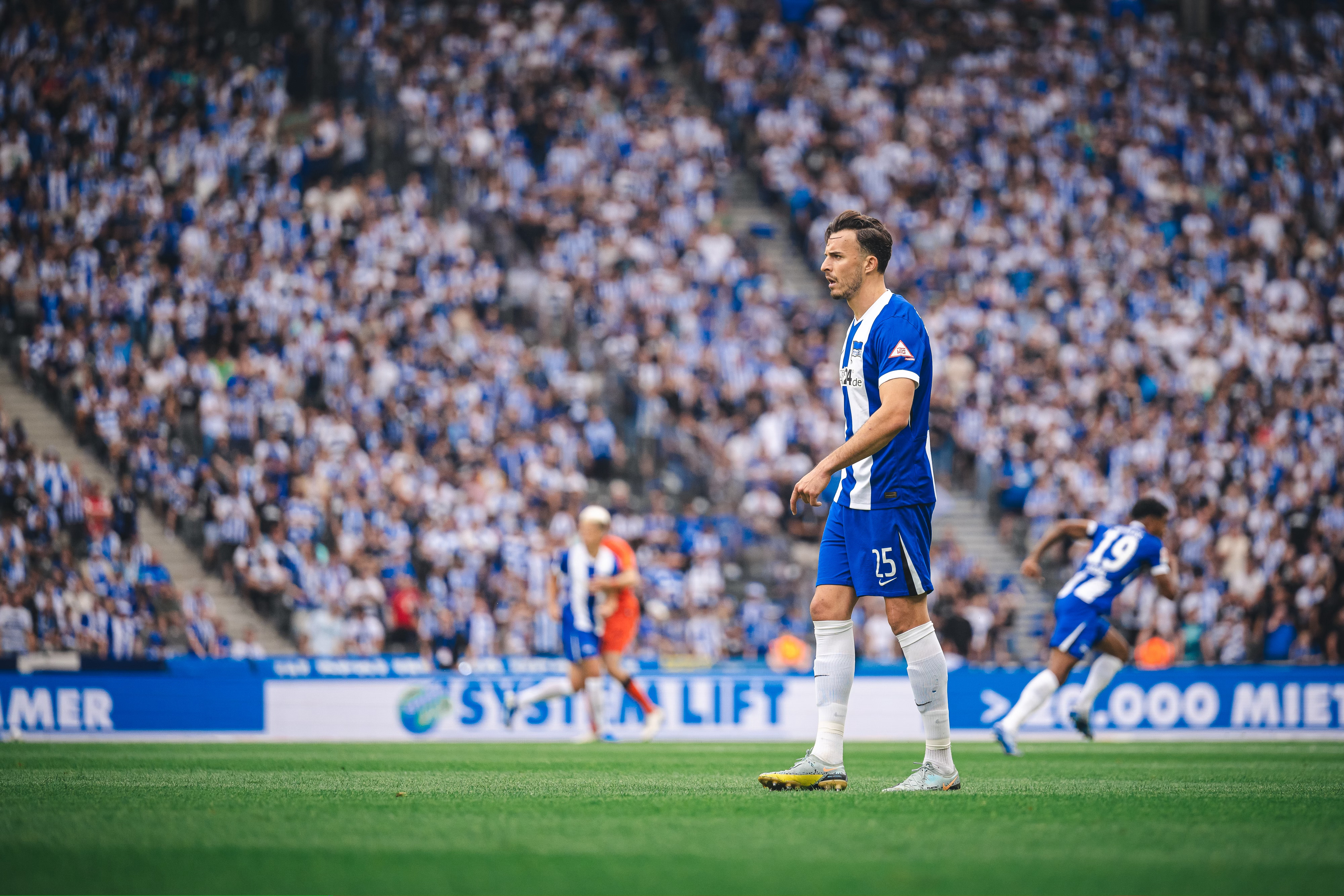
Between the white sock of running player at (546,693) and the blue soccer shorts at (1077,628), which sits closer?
the blue soccer shorts at (1077,628)

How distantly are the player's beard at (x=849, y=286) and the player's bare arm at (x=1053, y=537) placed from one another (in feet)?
17.1

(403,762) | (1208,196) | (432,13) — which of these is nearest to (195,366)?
(432,13)

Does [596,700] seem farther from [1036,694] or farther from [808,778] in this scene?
[808,778]

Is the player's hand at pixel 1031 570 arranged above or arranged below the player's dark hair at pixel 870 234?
below

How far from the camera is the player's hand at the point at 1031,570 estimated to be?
1189 cm

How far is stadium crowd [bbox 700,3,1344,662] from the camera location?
23.4m

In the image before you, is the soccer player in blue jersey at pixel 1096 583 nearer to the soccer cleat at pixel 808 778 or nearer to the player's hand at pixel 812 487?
the soccer cleat at pixel 808 778


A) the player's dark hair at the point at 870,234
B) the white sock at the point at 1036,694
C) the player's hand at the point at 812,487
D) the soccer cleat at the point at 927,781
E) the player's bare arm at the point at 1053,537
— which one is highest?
the player's dark hair at the point at 870,234

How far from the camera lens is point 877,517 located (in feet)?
23.4

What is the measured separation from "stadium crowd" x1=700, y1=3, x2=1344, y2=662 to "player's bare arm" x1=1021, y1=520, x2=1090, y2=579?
9.82 meters

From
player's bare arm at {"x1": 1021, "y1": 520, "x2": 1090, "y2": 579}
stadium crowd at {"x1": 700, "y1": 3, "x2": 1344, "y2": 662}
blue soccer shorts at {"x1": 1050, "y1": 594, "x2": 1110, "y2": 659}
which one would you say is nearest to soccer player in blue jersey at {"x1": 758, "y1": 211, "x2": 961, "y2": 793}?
player's bare arm at {"x1": 1021, "y1": 520, "x2": 1090, "y2": 579}

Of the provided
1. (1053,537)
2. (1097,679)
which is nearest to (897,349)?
(1053,537)

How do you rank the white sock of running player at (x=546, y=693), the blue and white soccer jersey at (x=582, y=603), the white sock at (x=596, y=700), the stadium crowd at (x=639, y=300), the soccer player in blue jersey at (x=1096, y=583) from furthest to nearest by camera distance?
the stadium crowd at (x=639, y=300) < the white sock of running player at (x=546, y=693) < the white sock at (x=596, y=700) < the blue and white soccer jersey at (x=582, y=603) < the soccer player in blue jersey at (x=1096, y=583)

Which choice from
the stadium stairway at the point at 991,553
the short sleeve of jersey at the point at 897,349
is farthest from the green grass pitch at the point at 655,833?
the stadium stairway at the point at 991,553
